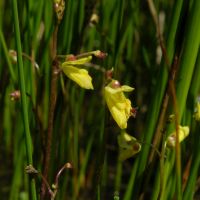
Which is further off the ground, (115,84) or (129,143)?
(115,84)

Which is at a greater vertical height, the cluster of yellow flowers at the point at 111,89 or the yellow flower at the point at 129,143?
the cluster of yellow flowers at the point at 111,89

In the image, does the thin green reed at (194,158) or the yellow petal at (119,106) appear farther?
the thin green reed at (194,158)

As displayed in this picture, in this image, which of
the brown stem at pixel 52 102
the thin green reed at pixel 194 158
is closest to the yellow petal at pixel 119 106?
the brown stem at pixel 52 102

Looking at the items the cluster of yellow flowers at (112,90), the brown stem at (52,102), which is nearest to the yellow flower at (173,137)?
the cluster of yellow flowers at (112,90)

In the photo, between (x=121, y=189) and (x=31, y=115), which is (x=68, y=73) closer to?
(x=31, y=115)

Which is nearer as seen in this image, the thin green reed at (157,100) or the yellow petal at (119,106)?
the yellow petal at (119,106)

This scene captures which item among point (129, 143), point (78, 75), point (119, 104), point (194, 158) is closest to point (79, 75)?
point (78, 75)

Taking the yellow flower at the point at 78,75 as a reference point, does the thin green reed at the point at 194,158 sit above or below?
below

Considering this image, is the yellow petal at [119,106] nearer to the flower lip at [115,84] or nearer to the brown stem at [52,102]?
the flower lip at [115,84]

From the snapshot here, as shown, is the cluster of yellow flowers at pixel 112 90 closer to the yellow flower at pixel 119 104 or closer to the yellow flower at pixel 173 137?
the yellow flower at pixel 119 104

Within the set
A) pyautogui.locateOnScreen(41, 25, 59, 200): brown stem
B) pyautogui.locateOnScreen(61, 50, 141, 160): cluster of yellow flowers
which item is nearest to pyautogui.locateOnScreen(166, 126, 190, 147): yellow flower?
pyautogui.locateOnScreen(61, 50, 141, 160): cluster of yellow flowers

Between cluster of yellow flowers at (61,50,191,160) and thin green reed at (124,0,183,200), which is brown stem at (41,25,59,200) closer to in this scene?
cluster of yellow flowers at (61,50,191,160)

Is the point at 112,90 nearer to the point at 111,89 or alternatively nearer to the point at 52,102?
the point at 111,89
